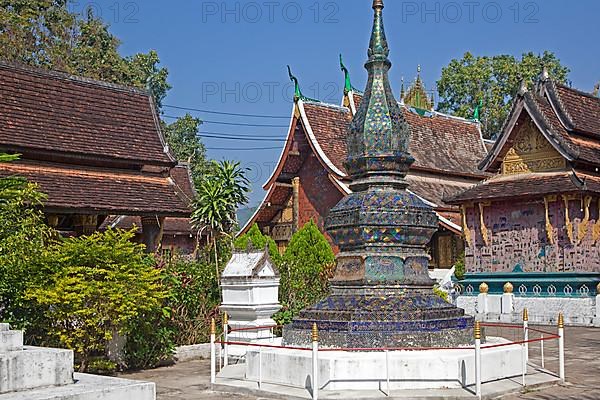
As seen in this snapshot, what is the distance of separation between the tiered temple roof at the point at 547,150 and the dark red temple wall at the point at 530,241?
0.67m

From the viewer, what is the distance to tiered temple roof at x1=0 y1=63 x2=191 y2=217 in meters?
17.2

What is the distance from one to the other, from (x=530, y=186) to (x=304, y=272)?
8.87m

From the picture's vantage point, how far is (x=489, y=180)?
86.9 feet

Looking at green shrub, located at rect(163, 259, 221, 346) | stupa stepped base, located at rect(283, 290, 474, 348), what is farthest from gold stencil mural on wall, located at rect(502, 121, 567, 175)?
stupa stepped base, located at rect(283, 290, 474, 348)

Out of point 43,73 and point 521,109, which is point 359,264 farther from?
point 521,109

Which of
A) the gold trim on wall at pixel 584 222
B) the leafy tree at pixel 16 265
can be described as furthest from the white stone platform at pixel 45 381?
the gold trim on wall at pixel 584 222

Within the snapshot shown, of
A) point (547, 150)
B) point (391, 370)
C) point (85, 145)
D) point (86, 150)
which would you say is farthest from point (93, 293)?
point (547, 150)

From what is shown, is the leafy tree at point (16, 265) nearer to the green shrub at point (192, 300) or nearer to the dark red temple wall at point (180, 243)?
the green shrub at point (192, 300)

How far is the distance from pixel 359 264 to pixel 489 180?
16.4 m

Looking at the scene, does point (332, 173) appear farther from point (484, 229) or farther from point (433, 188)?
point (484, 229)

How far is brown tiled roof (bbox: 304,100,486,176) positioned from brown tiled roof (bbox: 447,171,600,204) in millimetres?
3156

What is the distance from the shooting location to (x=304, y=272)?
19.8 metres

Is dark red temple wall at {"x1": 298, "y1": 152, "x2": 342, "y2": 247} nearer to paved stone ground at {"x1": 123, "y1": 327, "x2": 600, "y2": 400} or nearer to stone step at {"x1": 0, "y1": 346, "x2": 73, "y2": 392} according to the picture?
paved stone ground at {"x1": 123, "y1": 327, "x2": 600, "y2": 400}

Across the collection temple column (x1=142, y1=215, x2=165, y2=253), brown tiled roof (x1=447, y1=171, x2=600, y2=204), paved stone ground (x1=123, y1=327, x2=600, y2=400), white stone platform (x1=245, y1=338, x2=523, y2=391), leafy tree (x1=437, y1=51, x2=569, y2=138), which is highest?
leafy tree (x1=437, y1=51, x2=569, y2=138)
